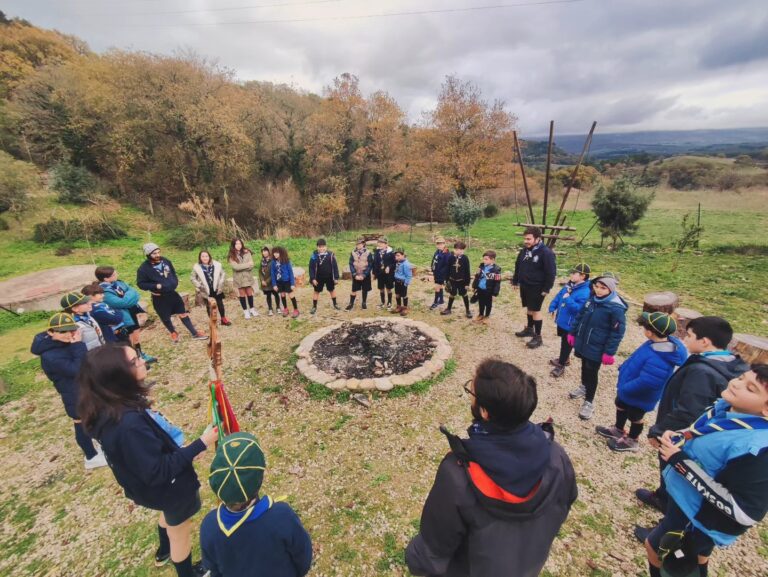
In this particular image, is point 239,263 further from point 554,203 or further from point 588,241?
point 554,203

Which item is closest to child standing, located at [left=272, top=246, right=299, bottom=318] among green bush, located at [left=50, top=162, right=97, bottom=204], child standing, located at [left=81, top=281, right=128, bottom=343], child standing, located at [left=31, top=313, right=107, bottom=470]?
child standing, located at [left=81, top=281, right=128, bottom=343]

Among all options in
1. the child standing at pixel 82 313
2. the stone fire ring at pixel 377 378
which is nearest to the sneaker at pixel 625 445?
the stone fire ring at pixel 377 378

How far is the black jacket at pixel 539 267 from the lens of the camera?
19.2 feet

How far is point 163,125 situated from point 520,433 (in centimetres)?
2359

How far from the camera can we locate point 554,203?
3072 cm

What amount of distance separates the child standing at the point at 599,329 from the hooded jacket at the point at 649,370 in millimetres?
409

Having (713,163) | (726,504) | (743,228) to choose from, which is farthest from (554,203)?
(726,504)

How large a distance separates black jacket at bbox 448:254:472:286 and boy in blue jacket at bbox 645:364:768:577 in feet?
16.8

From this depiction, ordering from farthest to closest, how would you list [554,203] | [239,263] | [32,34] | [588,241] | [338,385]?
[554,203] → [32,34] → [588,241] → [239,263] → [338,385]

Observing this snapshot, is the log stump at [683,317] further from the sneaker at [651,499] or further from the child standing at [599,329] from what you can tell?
the sneaker at [651,499]

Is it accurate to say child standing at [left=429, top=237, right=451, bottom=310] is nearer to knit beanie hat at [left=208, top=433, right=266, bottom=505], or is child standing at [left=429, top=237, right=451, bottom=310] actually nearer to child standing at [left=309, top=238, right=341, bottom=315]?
child standing at [left=309, top=238, right=341, bottom=315]

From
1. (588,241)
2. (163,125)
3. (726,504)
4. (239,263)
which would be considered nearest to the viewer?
(726,504)

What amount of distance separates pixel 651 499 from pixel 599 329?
1.80 meters

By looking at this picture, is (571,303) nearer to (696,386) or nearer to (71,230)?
(696,386)
